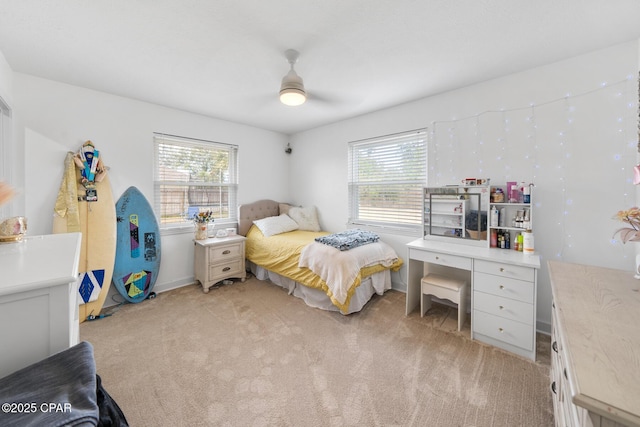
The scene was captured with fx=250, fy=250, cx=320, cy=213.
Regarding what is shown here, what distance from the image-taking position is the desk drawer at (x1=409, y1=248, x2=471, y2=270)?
2221mm

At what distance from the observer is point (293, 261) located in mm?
3035

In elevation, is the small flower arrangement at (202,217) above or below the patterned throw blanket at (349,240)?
above

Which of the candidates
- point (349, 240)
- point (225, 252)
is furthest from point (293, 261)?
point (225, 252)

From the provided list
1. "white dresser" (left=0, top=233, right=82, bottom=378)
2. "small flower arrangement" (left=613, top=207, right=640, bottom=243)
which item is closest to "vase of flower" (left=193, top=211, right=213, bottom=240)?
"white dresser" (left=0, top=233, right=82, bottom=378)

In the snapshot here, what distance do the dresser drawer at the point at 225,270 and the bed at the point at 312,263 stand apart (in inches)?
8.6

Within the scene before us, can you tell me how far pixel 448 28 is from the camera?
1.73m

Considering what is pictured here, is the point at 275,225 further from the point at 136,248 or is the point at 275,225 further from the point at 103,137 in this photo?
the point at 103,137

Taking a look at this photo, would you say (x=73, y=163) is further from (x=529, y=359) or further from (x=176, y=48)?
(x=529, y=359)

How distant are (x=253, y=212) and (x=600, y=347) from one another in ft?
12.8

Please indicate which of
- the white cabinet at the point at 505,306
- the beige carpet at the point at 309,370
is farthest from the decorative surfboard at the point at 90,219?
the white cabinet at the point at 505,306

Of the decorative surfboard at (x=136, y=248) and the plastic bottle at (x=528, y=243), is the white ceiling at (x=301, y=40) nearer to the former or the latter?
the decorative surfboard at (x=136, y=248)

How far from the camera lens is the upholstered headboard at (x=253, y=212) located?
13.0 feet

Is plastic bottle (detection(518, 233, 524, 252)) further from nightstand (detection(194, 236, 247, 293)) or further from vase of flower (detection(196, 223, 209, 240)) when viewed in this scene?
vase of flower (detection(196, 223, 209, 240))

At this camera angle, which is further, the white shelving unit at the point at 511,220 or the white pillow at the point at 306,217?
the white pillow at the point at 306,217
